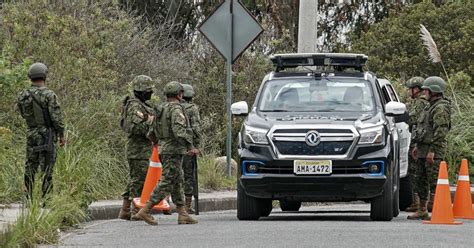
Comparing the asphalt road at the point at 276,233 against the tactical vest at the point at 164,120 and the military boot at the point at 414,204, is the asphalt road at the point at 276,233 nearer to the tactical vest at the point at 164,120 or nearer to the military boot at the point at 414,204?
the tactical vest at the point at 164,120

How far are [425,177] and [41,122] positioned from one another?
4.85 meters

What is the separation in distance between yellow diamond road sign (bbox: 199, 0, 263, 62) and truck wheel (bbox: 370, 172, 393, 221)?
6.15m

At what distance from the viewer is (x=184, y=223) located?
16.5 meters

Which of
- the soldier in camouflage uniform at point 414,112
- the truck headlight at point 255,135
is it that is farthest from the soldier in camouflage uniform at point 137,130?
the soldier in camouflage uniform at point 414,112

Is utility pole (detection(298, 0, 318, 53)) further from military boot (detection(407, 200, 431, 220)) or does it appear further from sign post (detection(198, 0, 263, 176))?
military boot (detection(407, 200, 431, 220))

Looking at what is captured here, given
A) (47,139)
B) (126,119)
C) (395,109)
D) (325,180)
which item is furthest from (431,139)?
(47,139)

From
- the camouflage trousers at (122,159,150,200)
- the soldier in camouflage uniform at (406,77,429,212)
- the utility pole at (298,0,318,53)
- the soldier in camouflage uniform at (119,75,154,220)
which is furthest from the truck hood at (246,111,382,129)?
the utility pole at (298,0,318,53)

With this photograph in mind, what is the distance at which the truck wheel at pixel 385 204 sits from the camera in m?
16.6

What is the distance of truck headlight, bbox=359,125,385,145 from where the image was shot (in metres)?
16.5

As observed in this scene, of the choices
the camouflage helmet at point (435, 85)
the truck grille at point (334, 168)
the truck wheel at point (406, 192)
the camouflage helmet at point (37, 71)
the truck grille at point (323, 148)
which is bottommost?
the truck wheel at point (406, 192)

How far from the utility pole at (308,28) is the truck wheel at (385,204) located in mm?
7806

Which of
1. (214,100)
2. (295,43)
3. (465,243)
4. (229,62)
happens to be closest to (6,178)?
(229,62)

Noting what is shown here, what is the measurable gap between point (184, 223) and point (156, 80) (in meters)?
10.2

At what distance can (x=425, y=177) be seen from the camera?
18.2 m
